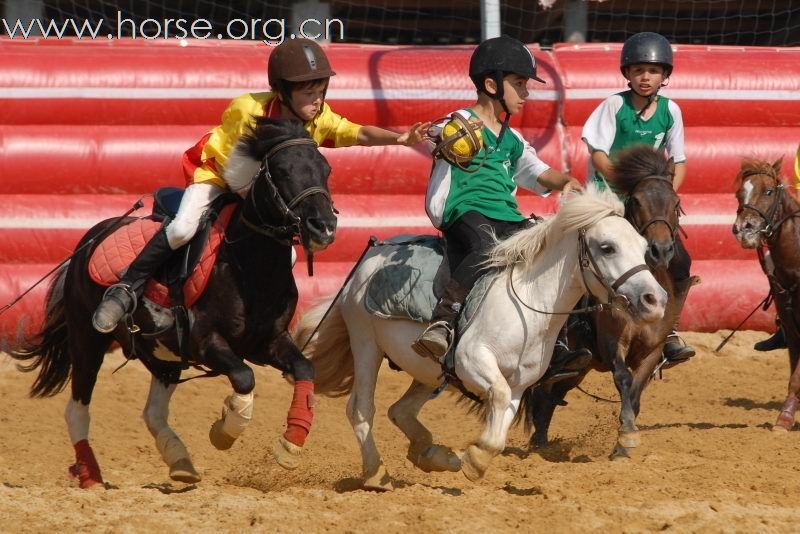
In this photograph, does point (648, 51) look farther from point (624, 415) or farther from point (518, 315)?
point (518, 315)

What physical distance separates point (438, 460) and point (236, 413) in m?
1.04

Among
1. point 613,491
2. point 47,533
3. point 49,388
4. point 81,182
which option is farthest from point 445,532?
point 81,182

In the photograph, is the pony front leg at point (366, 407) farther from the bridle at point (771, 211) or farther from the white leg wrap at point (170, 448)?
the bridle at point (771, 211)

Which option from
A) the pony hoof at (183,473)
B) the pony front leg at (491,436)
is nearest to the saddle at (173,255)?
the pony hoof at (183,473)

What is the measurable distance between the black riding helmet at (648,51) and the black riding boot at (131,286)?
121 inches

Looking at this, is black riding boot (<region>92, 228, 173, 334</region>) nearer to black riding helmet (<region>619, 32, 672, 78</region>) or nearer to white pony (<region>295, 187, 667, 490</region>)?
white pony (<region>295, 187, 667, 490</region>)

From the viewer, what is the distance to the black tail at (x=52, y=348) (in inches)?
279

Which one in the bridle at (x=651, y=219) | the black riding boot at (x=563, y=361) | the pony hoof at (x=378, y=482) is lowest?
the pony hoof at (x=378, y=482)

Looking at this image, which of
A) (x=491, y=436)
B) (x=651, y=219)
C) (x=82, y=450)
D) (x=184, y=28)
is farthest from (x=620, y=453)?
(x=184, y=28)

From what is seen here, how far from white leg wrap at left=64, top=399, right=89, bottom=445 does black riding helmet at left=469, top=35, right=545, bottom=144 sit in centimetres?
269

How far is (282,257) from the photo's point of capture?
603 cm

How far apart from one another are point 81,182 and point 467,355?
5706 mm

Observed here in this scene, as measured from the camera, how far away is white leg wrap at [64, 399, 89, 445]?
6.60 m

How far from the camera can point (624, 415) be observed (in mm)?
6883
